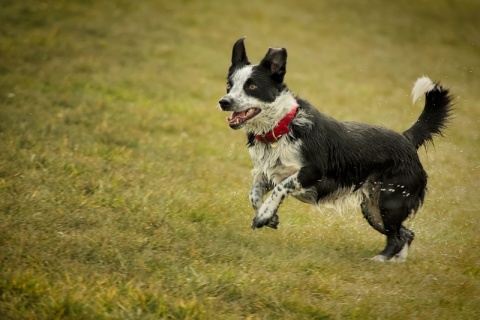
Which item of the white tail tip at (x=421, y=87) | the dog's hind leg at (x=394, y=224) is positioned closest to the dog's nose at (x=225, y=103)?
the dog's hind leg at (x=394, y=224)

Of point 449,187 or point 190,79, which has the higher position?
point 449,187

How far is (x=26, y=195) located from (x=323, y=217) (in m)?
3.35

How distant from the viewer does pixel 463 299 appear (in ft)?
18.0

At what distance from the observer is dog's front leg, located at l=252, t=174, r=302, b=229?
241 inches

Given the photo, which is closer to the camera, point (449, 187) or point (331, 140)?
point (331, 140)

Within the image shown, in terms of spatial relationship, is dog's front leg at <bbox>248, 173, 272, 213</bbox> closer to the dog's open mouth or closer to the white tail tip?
the dog's open mouth

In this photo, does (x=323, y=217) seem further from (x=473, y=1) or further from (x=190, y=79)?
(x=473, y=1)

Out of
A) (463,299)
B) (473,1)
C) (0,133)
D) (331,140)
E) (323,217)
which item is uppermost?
(473,1)

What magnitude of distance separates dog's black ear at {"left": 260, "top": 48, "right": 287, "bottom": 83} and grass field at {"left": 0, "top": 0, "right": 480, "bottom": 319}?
5.35 ft

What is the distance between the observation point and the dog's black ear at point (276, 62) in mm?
6062

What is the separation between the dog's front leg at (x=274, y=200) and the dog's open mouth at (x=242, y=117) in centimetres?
69

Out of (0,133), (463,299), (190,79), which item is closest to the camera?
(463,299)

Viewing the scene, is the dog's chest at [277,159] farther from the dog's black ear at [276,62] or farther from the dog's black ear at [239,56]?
the dog's black ear at [239,56]

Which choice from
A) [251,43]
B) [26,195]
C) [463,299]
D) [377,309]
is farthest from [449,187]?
[251,43]
